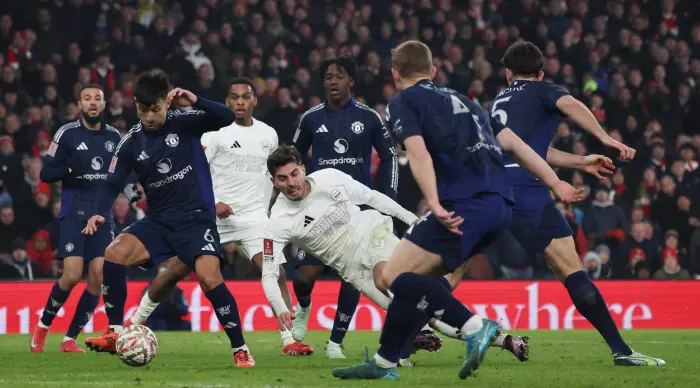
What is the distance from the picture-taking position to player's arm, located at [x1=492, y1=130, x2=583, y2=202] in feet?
22.8

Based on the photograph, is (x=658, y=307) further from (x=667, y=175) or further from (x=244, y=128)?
(x=244, y=128)

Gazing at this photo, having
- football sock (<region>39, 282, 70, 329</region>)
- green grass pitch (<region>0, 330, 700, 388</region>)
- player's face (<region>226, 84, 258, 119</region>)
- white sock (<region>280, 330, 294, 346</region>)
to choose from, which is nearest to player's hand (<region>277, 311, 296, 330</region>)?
green grass pitch (<region>0, 330, 700, 388</region>)

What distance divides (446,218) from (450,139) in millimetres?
556

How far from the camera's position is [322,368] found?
27.3ft

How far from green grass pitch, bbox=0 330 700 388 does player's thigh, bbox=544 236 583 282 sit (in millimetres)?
695

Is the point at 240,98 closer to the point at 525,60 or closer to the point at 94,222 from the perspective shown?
the point at 94,222

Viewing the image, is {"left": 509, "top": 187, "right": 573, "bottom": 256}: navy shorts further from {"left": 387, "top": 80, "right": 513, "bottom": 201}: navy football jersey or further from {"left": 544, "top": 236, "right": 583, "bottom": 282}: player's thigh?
{"left": 387, "top": 80, "right": 513, "bottom": 201}: navy football jersey

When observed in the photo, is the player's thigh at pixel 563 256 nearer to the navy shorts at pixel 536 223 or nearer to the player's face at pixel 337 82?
the navy shorts at pixel 536 223

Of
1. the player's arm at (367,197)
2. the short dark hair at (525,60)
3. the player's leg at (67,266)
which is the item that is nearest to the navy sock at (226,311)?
the player's arm at (367,197)

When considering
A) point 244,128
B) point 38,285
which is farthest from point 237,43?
point 244,128

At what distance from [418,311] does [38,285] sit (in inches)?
338

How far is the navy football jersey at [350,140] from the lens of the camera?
10406mm

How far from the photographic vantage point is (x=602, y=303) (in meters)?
8.05

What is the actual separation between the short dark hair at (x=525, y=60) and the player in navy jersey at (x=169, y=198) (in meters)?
2.12
